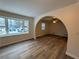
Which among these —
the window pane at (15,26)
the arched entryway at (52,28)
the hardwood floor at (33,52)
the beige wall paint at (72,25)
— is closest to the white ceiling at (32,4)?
the beige wall paint at (72,25)

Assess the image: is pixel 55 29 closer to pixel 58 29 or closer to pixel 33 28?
pixel 58 29

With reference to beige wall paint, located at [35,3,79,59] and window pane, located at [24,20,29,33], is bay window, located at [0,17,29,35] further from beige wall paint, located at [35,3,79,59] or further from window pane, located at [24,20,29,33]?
beige wall paint, located at [35,3,79,59]

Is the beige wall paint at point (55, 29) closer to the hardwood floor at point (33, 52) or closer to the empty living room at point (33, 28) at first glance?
the empty living room at point (33, 28)

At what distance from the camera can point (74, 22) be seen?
9.37 ft

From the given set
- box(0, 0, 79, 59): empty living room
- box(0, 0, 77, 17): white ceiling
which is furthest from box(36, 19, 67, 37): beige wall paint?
box(0, 0, 77, 17): white ceiling

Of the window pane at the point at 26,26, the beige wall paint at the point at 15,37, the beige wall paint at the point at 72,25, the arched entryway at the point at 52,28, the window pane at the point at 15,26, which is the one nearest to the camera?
the beige wall paint at the point at 72,25

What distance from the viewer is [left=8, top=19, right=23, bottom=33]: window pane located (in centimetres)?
458

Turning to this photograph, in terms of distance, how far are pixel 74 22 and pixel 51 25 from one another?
664 cm

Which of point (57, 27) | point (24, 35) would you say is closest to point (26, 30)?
point (24, 35)

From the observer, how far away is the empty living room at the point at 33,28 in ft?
9.37

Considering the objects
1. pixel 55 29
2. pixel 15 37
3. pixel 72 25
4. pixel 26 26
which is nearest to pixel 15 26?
pixel 15 37

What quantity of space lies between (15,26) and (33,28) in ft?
5.57

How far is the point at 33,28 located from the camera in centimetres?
608

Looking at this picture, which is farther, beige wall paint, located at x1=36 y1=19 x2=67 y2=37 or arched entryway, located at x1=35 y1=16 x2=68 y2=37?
beige wall paint, located at x1=36 y1=19 x2=67 y2=37
